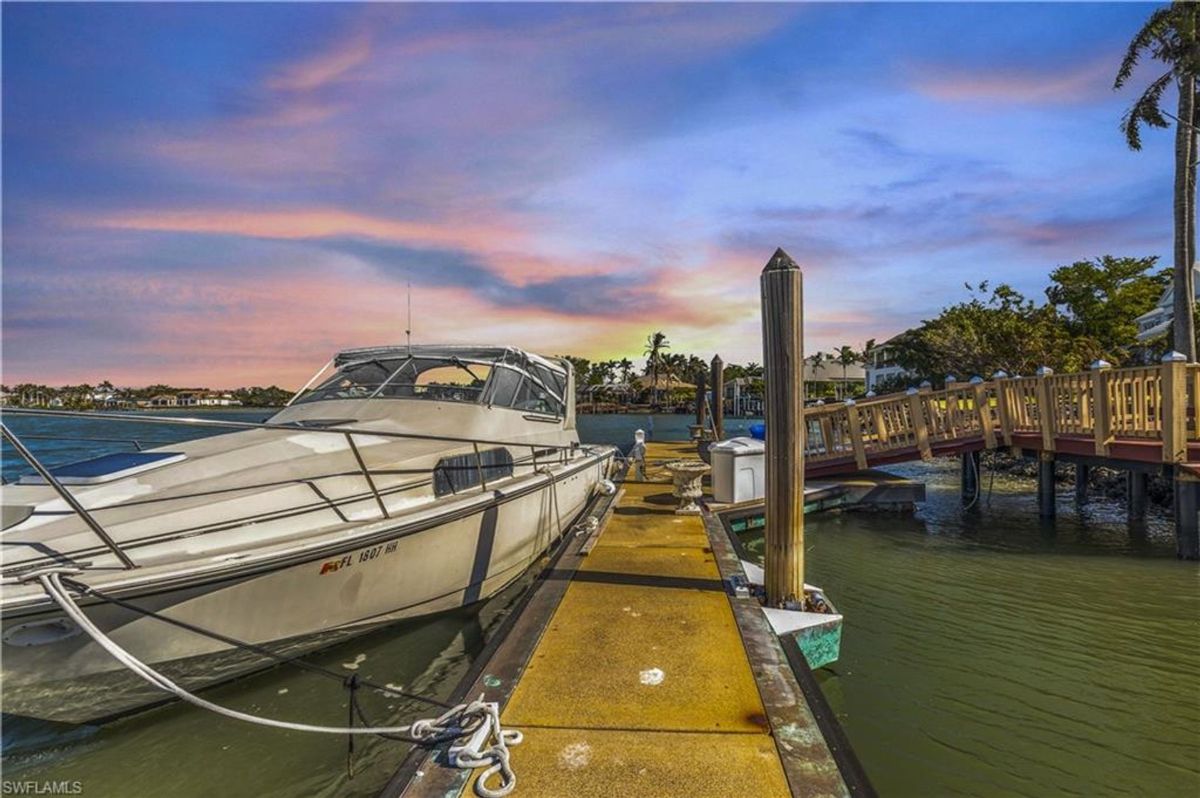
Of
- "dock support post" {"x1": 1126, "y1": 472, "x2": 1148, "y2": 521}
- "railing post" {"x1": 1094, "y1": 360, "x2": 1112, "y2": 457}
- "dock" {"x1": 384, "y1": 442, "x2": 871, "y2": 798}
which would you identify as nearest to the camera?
"dock" {"x1": 384, "y1": 442, "x2": 871, "y2": 798}

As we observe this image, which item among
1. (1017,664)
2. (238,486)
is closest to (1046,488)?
(1017,664)

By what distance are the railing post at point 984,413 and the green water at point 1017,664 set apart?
232 cm

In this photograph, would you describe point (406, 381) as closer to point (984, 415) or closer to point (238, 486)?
point (238, 486)

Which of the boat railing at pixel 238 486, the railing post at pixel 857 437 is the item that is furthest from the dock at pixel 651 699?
the railing post at pixel 857 437

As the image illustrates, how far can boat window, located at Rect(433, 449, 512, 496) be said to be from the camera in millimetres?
5840

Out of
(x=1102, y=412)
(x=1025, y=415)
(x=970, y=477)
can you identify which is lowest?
(x=970, y=477)

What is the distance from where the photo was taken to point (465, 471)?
621 centimetres

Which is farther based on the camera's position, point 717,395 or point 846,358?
point 846,358

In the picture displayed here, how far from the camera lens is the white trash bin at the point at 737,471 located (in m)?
9.24

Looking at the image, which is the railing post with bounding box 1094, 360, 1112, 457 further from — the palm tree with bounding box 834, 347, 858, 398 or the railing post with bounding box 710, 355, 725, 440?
the palm tree with bounding box 834, 347, 858, 398

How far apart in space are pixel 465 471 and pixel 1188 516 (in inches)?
390

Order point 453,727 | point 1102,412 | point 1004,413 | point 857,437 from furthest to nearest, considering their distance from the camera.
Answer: point 857,437 < point 1004,413 < point 1102,412 < point 453,727

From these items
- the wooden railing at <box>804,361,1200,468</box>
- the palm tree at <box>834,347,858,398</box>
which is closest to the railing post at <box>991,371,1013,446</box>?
the wooden railing at <box>804,361,1200,468</box>

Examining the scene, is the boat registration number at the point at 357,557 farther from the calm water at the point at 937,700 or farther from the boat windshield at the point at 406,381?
the boat windshield at the point at 406,381
